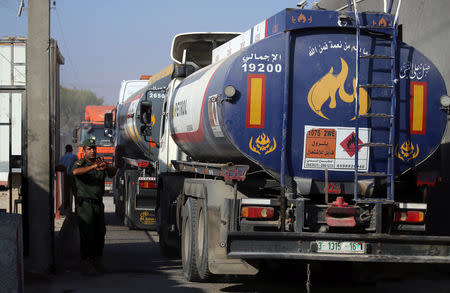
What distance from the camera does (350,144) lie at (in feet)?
29.5

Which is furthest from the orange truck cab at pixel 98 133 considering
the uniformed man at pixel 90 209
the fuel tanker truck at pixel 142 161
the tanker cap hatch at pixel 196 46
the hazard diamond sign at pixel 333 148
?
the hazard diamond sign at pixel 333 148

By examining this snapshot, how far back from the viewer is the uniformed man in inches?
446

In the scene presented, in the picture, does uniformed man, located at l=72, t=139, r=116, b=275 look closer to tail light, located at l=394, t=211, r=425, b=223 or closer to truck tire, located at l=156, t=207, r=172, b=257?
truck tire, located at l=156, t=207, r=172, b=257

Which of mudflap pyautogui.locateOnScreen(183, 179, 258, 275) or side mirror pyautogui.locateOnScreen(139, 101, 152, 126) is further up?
side mirror pyautogui.locateOnScreen(139, 101, 152, 126)

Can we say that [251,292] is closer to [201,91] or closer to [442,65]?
[201,91]

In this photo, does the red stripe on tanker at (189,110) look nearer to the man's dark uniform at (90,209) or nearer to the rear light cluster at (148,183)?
the man's dark uniform at (90,209)

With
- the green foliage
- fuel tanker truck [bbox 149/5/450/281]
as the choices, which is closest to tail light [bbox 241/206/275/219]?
fuel tanker truck [bbox 149/5/450/281]

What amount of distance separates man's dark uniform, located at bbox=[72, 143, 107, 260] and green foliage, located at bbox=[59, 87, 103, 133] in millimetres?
120650

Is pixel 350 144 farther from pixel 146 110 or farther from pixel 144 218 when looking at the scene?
pixel 144 218

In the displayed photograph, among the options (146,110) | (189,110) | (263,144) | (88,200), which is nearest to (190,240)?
(88,200)

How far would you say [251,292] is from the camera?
32.7ft

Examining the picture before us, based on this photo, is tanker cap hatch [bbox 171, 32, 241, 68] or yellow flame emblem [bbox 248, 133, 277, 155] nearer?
yellow flame emblem [bbox 248, 133, 277, 155]

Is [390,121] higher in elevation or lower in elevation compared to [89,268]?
higher

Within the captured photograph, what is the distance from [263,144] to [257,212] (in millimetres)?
737
